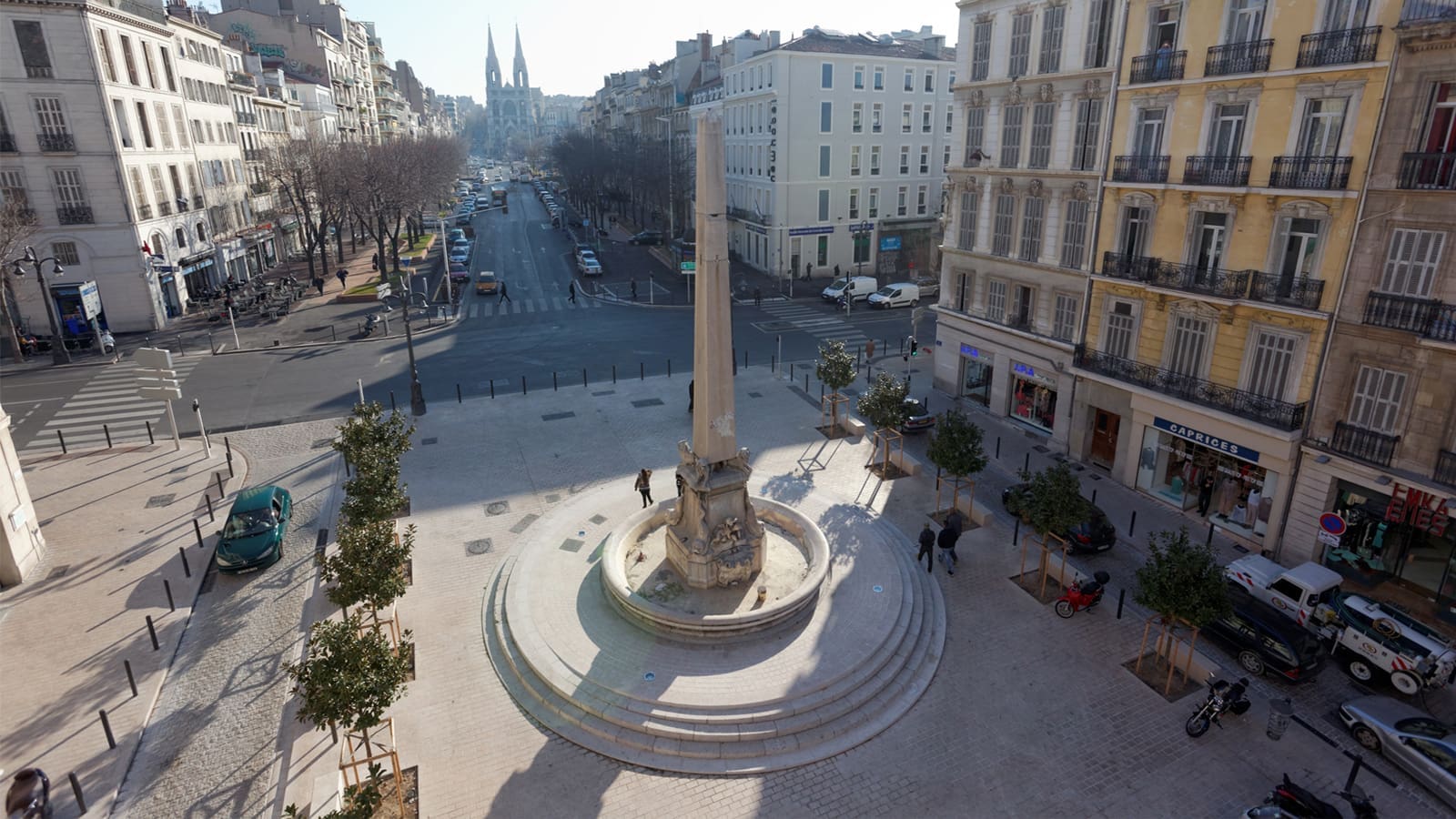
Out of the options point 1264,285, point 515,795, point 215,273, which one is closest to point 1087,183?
point 1264,285

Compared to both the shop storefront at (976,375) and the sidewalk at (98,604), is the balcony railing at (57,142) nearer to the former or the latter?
the sidewalk at (98,604)

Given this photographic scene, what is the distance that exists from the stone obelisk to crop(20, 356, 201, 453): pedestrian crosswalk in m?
23.1

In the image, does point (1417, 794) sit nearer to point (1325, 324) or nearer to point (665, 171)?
point (1325, 324)

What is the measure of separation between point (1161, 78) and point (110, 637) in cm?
3000

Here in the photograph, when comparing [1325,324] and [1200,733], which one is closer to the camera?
[1200,733]

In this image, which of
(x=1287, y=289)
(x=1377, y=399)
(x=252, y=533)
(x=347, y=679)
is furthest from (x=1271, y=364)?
(x=252, y=533)

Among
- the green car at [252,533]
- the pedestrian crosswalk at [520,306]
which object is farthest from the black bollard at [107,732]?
the pedestrian crosswalk at [520,306]

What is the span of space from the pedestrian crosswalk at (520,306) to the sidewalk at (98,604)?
2372 centimetres

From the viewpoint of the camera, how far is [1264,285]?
19516 millimetres

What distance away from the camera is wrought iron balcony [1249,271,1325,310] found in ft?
60.6

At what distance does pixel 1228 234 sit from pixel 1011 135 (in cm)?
908

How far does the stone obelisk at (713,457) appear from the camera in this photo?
617 inches

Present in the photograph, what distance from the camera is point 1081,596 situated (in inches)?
682

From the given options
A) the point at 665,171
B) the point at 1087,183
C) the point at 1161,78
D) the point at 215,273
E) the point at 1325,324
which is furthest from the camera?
the point at 665,171
